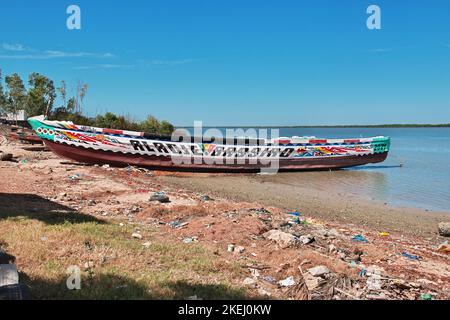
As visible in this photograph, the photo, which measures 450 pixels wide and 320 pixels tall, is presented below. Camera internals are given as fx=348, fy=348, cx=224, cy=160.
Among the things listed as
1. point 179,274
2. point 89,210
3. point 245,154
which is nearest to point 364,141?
point 245,154

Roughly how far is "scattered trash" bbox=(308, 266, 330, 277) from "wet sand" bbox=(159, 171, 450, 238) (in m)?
5.36

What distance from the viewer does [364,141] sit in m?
24.8

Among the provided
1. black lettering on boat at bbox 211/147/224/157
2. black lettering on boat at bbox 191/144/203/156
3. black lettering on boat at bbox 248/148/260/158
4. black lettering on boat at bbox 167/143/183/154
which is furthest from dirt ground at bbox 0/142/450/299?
black lettering on boat at bbox 248/148/260/158

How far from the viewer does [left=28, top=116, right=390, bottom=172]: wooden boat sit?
60.0ft

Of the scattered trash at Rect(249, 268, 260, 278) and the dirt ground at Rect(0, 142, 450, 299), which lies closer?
the dirt ground at Rect(0, 142, 450, 299)

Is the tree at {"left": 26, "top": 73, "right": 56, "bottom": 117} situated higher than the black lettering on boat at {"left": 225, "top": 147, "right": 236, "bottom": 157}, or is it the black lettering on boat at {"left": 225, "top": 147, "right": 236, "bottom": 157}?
the tree at {"left": 26, "top": 73, "right": 56, "bottom": 117}

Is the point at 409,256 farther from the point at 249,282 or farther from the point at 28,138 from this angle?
the point at 28,138

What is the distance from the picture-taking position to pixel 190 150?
777 inches

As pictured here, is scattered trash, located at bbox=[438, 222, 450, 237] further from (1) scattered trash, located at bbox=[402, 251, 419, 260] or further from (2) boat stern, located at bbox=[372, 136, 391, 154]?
(2) boat stern, located at bbox=[372, 136, 391, 154]

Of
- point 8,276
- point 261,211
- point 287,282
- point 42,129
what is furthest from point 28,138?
point 287,282

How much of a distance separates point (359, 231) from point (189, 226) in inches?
168

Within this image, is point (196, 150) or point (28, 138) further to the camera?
point (28, 138)

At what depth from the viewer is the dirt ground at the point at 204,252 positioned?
14.4 feet

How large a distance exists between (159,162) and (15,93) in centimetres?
3828
